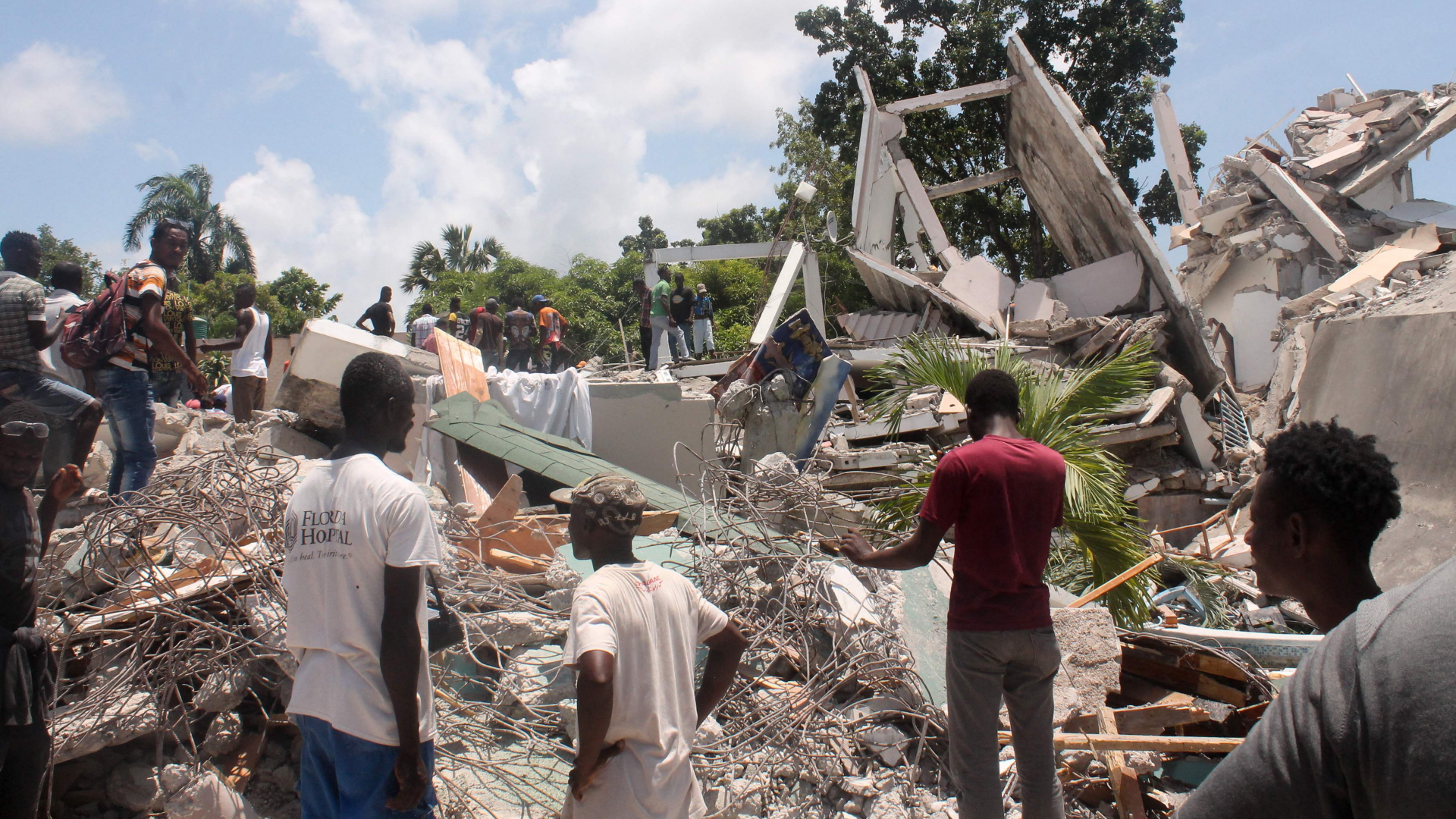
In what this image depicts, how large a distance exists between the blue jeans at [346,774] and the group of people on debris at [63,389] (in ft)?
3.55

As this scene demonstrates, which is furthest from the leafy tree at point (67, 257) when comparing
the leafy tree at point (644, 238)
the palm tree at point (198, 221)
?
the leafy tree at point (644, 238)

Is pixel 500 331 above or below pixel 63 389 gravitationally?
above

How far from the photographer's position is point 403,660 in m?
2.02

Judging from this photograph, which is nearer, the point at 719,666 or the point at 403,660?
the point at 403,660

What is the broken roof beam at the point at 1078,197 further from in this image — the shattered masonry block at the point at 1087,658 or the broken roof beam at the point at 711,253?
the shattered masonry block at the point at 1087,658

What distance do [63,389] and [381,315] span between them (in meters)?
4.86

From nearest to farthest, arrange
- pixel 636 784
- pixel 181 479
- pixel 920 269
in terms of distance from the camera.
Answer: pixel 636 784
pixel 181 479
pixel 920 269

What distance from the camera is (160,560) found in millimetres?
3996

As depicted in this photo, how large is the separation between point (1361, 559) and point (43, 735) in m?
3.35

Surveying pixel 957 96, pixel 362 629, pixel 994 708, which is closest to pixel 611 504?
pixel 362 629

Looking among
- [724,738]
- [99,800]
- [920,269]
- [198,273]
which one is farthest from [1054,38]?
[198,273]

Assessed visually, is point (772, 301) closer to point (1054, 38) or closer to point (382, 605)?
point (382, 605)

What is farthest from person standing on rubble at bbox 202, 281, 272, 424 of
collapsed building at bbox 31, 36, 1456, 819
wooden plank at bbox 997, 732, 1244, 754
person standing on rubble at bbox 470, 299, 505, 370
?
wooden plank at bbox 997, 732, 1244, 754

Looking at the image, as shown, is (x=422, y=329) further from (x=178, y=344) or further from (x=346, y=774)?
(x=346, y=774)
